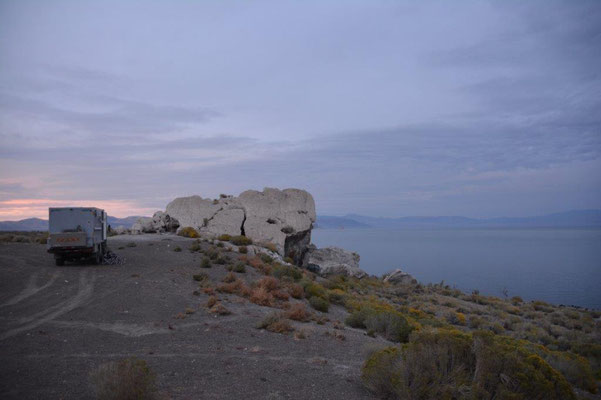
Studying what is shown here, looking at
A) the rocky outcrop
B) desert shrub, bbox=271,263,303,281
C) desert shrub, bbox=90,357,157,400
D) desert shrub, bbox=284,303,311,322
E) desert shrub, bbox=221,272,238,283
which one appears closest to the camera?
desert shrub, bbox=90,357,157,400

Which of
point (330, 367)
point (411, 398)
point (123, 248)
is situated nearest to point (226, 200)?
point (123, 248)

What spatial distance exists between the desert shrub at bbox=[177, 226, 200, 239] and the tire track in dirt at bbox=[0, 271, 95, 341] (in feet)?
49.9

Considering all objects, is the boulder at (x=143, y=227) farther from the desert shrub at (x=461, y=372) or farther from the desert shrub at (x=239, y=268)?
the desert shrub at (x=461, y=372)

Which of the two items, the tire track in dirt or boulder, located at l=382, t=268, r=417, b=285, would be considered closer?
the tire track in dirt

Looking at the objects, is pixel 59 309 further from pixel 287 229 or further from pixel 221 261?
pixel 287 229

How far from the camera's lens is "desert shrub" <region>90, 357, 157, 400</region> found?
611 centimetres

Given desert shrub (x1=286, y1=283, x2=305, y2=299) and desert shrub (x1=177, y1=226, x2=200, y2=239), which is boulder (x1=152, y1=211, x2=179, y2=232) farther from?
desert shrub (x1=286, y1=283, x2=305, y2=299)

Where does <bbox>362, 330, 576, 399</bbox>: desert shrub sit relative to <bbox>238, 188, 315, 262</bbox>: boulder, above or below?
below

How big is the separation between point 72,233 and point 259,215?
17777 millimetres

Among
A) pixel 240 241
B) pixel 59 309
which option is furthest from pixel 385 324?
pixel 240 241

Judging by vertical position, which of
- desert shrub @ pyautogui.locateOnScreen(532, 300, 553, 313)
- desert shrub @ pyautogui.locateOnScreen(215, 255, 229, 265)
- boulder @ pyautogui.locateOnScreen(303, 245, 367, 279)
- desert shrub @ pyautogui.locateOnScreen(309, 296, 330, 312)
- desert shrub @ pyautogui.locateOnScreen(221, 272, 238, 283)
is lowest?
desert shrub @ pyautogui.locateOnScreen(532, 300, 553, 313)

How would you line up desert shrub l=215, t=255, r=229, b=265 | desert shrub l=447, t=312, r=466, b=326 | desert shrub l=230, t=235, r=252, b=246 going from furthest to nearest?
1. desert shrub l=230, t=235, r=252, b=246
2. desert shrub l=215, t=255, r=229, b=265
3. desert shrub l=447, t=312, r=466, b=326

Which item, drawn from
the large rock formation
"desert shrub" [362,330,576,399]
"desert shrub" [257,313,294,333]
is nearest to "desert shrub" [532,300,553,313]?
the large rock formation

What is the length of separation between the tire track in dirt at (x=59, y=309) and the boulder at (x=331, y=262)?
66.7 ft
